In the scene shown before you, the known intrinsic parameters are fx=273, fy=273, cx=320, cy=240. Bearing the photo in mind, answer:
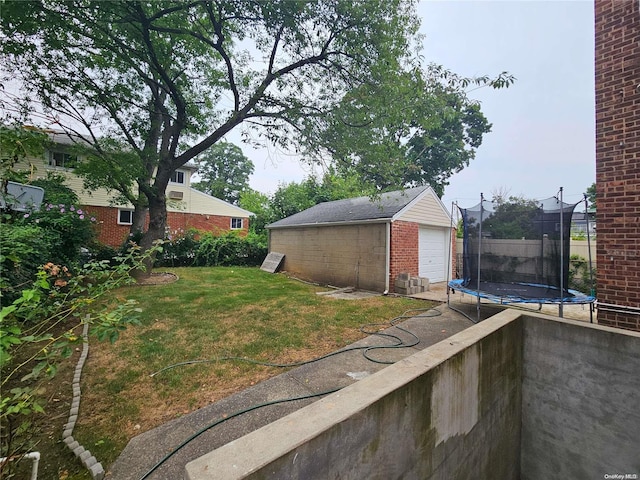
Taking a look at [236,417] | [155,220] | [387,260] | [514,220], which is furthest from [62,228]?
[514,220]

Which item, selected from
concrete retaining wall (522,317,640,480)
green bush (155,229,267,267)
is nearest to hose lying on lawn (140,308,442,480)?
concrete retaining wall (522,317,640,480)

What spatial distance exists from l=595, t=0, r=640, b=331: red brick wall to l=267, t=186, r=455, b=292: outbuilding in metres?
4.11

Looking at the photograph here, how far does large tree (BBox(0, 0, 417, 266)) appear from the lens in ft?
19.1

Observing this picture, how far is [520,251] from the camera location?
5.39 metres

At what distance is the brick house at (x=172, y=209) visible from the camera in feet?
45.1

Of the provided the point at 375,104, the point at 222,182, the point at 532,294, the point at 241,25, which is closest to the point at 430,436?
the point at 532,294

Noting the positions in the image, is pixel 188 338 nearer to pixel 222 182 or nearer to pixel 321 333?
pixel 321 333

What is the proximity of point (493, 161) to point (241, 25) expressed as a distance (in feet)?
66.5

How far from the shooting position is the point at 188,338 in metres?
A: 4.52

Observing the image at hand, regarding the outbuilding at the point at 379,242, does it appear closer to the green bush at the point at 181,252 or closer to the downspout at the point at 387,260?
the downspout at the point at 387,260

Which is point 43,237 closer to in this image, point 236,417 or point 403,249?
point 236,417

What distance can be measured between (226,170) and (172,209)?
20617 mm

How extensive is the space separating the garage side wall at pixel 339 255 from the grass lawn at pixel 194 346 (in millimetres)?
1332

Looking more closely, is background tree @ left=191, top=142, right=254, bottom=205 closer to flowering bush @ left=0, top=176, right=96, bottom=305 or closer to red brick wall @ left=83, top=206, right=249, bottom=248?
red brick wall @ left=83, top=206, right=249, bottom=248
